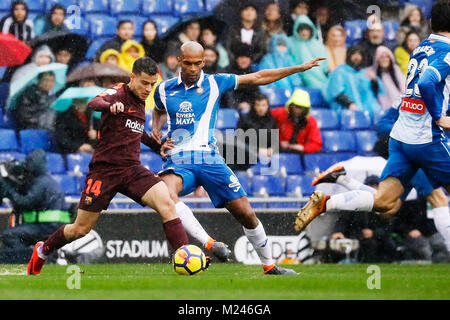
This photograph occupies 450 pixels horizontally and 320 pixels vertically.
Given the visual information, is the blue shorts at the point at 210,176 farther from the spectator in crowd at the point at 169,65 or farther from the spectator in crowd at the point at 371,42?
the spectator in crowd at the point at 371,42

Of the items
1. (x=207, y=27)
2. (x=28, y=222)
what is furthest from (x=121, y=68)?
(x=28, y=222)

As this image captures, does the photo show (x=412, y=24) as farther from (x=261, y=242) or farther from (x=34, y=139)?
(x=261, y=242)

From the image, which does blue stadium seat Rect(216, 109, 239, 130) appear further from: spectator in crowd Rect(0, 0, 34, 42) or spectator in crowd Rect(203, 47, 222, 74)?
spectator in crowd Rect(0, 0, 34, 42)

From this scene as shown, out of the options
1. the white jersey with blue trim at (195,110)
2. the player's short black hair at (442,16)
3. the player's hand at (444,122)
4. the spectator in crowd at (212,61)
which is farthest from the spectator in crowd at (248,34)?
the player's hand at (444,122)

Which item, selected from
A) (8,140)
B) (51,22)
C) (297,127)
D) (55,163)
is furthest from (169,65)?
(8,140)

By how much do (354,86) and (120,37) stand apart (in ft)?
11.9

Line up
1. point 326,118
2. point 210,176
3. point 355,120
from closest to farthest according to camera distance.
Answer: point 210,176 → point 355,120 → point 326,118

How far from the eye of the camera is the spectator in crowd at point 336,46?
49.0 feet

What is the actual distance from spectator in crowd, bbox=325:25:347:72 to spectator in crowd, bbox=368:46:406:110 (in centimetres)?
49

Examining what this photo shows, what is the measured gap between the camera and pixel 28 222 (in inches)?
503

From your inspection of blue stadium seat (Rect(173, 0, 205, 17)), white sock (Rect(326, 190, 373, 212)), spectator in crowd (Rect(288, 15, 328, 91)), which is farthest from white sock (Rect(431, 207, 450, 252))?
blue stadium seat (Rect(173, 0, 205, 17))

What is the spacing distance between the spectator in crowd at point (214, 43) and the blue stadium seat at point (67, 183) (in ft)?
9.26

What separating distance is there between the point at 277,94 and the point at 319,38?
121 centimetres

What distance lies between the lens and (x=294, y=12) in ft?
49.7
